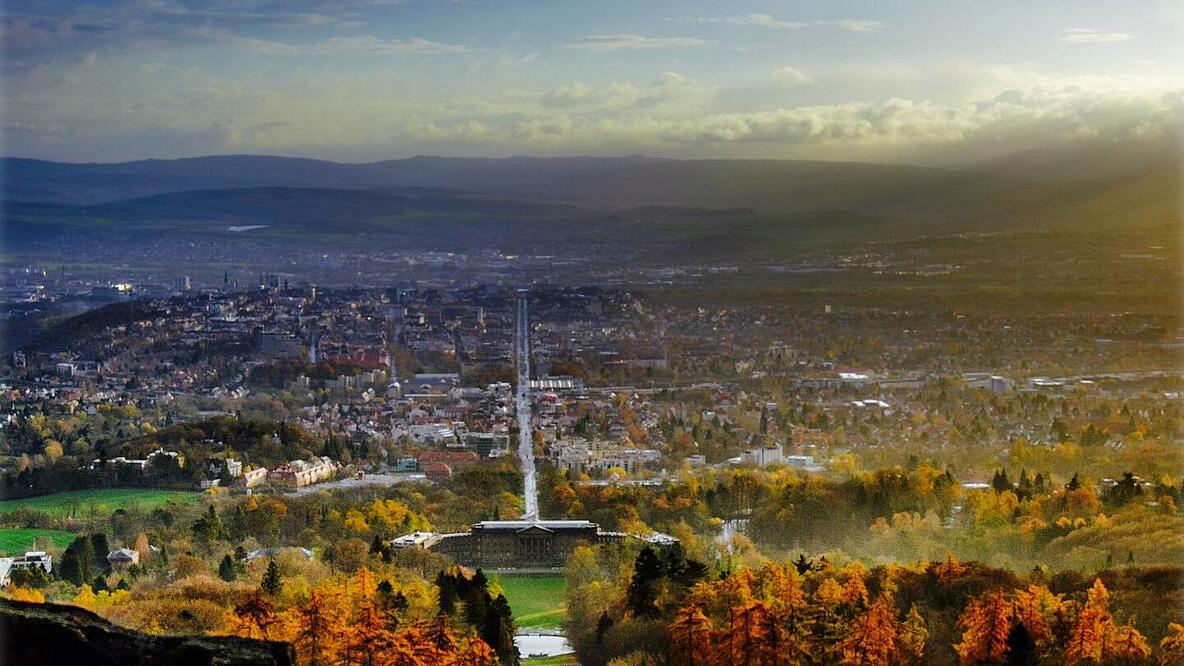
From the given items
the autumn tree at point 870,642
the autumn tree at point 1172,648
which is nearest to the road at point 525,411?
the autumn tree at point 870,642

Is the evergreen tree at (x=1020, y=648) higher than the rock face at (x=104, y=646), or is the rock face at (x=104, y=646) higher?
the rock face at (x=104, y=646)

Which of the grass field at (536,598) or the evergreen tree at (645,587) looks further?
the grass field at (536,598)

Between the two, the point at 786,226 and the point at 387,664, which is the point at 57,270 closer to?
the point at 786,226

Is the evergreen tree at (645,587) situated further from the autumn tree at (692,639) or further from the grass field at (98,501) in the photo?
the grass field at (98,501)

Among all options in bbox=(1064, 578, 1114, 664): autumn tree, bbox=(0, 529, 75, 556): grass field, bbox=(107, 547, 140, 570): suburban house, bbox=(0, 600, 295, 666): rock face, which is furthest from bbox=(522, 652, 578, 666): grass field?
bbox=(0, 529, 75, 556): grass field

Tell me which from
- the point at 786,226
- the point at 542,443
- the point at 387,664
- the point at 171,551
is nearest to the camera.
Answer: the point at 387,664

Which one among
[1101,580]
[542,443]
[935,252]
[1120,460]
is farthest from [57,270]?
[1101,580]
